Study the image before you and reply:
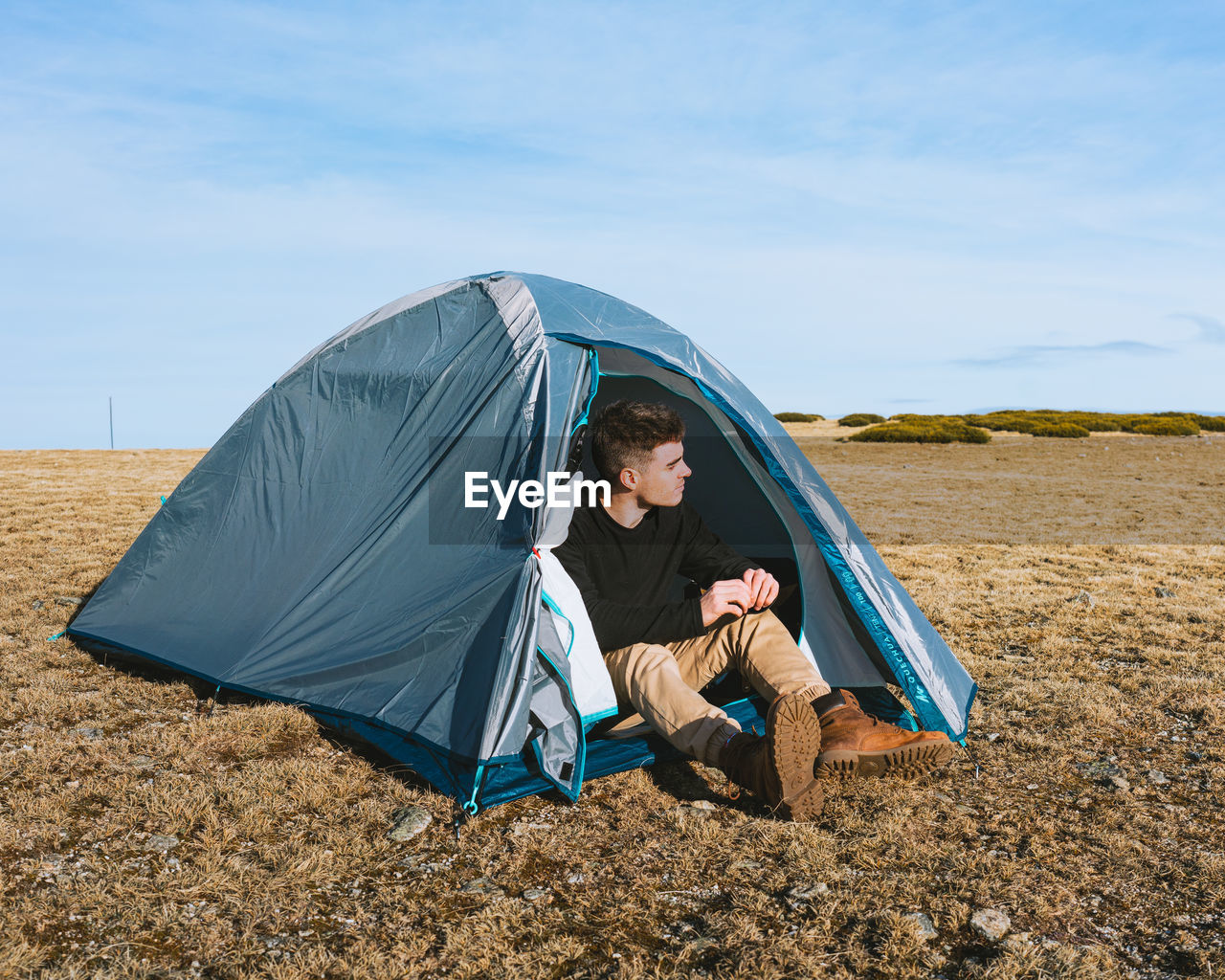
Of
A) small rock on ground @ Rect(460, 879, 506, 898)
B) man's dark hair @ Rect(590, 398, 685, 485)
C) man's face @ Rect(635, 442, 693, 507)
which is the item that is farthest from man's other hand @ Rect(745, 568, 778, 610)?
small rock on ground @ Rect(460, 879, 506, 898)

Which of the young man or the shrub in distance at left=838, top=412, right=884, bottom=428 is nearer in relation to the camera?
the young man

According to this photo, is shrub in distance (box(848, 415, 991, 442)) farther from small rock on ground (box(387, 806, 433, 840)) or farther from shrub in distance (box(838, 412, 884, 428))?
small rock on ground (box(387, 806, 433, 840))

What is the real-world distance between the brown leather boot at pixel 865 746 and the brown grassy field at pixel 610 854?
0.53 feet

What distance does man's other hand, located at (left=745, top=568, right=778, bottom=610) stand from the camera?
15.3 ft

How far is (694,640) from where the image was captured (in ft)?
16.0

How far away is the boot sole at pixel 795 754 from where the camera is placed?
375 cm

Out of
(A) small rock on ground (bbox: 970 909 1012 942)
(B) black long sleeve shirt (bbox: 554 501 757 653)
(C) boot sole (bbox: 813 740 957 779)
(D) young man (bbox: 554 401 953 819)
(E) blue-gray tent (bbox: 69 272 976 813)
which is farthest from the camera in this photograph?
(B) black long sleeve shirt (bbox: 554 501 757 653)

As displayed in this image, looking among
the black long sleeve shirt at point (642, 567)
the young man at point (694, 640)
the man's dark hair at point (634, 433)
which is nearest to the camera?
the young man at point (694, 640)

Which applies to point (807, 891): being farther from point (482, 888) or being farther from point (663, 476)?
point (663, 476)

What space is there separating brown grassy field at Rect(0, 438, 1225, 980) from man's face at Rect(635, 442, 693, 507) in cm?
132

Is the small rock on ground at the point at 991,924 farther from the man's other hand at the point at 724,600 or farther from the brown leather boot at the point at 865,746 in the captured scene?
the man's other hand at the point at 724,600

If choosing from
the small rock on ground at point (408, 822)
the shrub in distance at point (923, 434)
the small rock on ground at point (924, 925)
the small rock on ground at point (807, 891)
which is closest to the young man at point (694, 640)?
the small rock on ground at point (807, 891)

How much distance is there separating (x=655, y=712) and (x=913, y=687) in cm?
132

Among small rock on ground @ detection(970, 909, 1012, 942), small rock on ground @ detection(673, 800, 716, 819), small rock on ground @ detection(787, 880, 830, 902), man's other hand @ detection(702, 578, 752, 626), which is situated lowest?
small rock on ground @ detection(970, 909, 1012, 942)
